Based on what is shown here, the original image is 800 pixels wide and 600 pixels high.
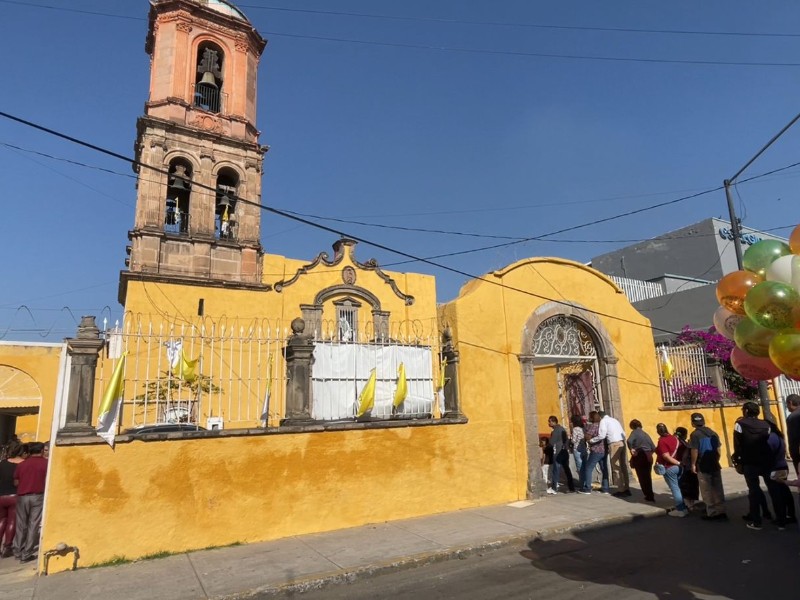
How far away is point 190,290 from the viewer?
13781 mm

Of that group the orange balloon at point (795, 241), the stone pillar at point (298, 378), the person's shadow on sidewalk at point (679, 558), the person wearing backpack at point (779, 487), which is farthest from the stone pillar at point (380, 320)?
the orange balloon at point (795, 241)

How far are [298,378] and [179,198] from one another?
34.7ft

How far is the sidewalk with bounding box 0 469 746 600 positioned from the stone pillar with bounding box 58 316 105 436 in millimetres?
1590

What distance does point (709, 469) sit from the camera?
7.45 m

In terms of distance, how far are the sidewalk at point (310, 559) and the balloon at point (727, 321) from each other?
3.21 meters

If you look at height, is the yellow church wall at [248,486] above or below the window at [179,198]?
below

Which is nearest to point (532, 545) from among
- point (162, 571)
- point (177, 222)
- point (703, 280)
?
point (162, 571)

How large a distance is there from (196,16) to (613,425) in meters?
17.0

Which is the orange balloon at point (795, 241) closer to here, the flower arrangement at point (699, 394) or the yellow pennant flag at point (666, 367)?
the yellow pennant flag at point (666, 367)

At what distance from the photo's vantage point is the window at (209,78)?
16186 millimetres

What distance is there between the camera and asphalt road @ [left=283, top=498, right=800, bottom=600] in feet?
15.3

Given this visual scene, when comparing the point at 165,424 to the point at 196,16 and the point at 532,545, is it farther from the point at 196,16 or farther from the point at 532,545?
the point at 196,16

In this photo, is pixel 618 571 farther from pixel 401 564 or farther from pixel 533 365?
pixel 533 365

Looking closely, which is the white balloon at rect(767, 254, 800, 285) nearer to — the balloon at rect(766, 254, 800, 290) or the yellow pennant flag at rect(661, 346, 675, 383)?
the balloon at rect(766, 254, 800, 290)
